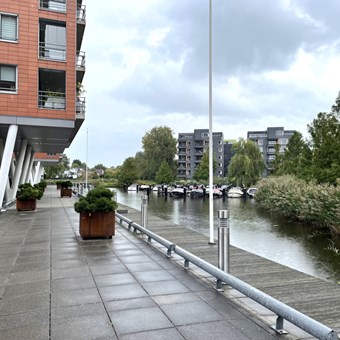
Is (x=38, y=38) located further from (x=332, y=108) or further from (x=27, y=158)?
(x=332, y=108)

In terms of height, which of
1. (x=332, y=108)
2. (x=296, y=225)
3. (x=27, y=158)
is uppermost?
(x=332, y=108)

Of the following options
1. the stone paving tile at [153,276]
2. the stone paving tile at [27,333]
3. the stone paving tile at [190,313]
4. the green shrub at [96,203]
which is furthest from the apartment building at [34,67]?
the stone paving tile at [190,313]

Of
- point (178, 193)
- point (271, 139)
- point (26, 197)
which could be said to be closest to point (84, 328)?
Result: point (26, 197)

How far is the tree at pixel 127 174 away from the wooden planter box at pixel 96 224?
70.2m

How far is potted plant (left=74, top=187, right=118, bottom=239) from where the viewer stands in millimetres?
8727

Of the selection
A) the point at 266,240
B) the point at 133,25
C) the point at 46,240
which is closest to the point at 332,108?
the point at 266,240

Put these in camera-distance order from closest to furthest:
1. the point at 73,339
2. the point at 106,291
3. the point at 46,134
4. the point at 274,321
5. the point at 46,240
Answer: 1. the point at 73,339
2. the point at 274,321
3. the point at 106,291
4. the point at 46,240
5. the point at 46,134

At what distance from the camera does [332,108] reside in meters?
30.0

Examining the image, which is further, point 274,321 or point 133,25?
point 133,25

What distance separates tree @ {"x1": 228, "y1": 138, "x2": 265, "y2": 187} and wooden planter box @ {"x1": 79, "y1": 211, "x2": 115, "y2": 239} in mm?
47454

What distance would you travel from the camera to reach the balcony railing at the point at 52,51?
17031mm

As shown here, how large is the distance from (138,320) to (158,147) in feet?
276

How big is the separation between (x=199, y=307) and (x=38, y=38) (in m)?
16.2

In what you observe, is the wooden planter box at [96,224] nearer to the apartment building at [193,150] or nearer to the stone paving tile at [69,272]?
the stone paving tile at [69,272]
